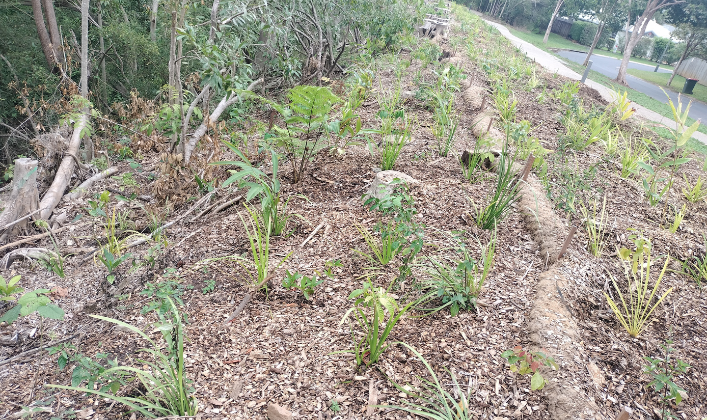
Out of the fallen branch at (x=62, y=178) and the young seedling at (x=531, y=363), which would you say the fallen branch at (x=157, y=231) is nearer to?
the fallen branch at (x=62, y=178)

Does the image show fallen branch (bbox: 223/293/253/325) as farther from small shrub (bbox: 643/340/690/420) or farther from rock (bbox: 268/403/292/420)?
small shrub (bbox: 643/340/690/420)

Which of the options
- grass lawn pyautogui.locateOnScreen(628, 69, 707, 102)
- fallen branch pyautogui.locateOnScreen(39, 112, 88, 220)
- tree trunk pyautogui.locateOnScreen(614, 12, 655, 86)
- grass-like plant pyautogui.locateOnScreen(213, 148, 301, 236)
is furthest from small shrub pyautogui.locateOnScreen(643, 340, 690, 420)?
grass lawn pyautogui.locateOnScreen(628, 69, 707, 102)

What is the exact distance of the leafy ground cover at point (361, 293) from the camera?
1762mm

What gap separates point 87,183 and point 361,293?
351cm

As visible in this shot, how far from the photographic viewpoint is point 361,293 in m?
1.87

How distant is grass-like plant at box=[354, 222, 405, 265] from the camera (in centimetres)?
236

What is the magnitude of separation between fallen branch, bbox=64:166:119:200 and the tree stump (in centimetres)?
53

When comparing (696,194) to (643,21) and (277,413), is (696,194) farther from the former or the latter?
(643,21)

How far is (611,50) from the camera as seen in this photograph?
2984 cm

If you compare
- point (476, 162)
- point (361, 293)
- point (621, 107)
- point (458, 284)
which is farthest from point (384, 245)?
point (621, 107)

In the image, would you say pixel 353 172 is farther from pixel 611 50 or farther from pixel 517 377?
pixel 611 50

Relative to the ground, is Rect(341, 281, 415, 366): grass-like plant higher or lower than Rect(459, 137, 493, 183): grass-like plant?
lower

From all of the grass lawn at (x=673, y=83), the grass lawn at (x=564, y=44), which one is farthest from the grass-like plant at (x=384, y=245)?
the grass lawn at (x=564, y=44)

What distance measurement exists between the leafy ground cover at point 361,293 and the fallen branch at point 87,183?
0.34 feet
